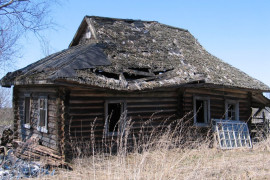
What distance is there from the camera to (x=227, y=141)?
11.1 meters

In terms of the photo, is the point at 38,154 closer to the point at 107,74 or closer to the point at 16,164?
the point at 16,164

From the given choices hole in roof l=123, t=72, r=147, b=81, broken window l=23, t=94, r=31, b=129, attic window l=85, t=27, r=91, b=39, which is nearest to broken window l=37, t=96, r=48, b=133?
broken window l=23, t=94, r=31, b=129

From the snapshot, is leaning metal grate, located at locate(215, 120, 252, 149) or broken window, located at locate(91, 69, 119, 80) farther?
leaning metal grate, located at locate(215, 120, 252, 149)

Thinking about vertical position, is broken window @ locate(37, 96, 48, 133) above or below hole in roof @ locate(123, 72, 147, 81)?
below

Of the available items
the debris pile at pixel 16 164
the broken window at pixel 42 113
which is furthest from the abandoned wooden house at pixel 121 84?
the debris pile at pixel 16 164

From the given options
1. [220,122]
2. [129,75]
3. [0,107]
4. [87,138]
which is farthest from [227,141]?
[0,107]

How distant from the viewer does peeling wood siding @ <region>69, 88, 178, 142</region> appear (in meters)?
8.80

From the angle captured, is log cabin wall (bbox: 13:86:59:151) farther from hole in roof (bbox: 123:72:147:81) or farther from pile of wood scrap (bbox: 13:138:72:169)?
hole in roof (bbox: 123:72:147:81)

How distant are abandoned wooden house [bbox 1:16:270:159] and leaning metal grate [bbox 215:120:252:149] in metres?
0.76

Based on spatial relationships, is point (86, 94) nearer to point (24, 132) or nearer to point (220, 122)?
point (24, 132)

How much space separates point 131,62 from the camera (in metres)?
10.3

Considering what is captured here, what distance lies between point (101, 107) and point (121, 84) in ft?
3.98

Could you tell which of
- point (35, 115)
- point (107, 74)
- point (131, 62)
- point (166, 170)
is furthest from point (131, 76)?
point (166, 170)

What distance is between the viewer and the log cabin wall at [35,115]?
29.7ft
